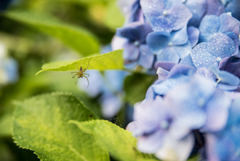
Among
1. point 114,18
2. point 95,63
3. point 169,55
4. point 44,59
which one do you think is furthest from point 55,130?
point 44,59

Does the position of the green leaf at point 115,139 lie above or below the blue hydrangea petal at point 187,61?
below

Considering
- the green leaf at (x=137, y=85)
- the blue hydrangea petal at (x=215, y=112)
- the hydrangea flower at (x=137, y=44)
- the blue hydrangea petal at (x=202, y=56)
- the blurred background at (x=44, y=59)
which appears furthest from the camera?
the blurred background at (x=44, y=59)

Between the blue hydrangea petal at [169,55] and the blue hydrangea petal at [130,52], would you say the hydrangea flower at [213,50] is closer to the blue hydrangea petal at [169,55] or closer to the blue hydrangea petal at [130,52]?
the blue hydrangea petal at [169,55]

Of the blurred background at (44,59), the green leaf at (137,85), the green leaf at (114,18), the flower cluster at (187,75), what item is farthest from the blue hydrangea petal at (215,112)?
the green leaf at (114,18)

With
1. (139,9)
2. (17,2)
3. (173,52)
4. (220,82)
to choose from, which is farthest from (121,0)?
(17,2)

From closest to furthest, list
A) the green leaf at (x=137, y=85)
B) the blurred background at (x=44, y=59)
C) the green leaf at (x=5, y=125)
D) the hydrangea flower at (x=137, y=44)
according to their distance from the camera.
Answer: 1. the hydrangea flower at (x=137, y=44)
2. the green leaf at (x=137, y=85)
3. the green leaf at (x=5, y=125)
4. the blurred background at (x=44, y=59)

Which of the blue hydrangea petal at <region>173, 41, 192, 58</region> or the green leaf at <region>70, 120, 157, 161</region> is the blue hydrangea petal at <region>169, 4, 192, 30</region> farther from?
the green leaf at <region>70, 120, 157, 161</region>

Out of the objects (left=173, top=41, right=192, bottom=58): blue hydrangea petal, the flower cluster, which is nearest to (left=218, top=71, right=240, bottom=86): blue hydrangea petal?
the flower cluster
